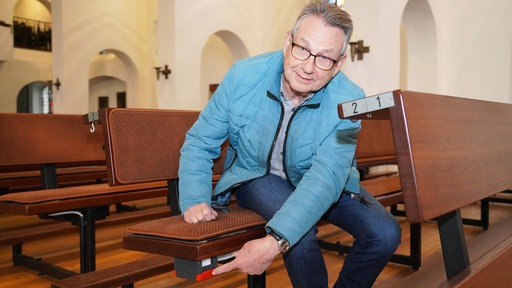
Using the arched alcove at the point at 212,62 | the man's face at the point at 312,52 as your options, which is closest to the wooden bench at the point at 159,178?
the man's face at the point at 312,52

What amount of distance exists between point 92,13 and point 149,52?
6.61 feet

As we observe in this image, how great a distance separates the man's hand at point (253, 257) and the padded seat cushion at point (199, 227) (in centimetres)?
11

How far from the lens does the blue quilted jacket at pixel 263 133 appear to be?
1.61 metres

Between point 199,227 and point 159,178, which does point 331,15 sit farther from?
point 159,178

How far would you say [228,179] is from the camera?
177 cm

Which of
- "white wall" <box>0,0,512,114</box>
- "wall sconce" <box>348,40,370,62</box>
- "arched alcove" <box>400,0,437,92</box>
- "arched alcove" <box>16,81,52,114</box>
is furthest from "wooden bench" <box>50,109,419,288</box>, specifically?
"arched alcove" <box>16,81,52,114</box>

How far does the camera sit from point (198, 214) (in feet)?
5.17

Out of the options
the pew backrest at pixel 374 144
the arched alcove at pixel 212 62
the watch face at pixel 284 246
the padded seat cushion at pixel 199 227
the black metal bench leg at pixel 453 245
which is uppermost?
the arched alcove at pixel 212 62

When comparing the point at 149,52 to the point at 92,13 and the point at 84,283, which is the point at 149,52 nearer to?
the point at 92,13

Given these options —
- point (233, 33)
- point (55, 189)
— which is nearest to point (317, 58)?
point (55, 189)

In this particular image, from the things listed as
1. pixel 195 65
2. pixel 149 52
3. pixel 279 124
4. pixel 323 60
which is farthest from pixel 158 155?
pixel 149 52

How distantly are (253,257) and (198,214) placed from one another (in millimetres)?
331

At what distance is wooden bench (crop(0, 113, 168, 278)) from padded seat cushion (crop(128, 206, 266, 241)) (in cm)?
103

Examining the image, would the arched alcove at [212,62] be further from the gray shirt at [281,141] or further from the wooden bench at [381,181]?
the gray shirt at [281,141]
